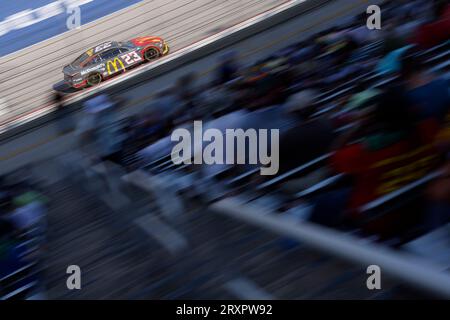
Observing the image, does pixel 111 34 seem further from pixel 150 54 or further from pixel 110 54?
pixel 150 54

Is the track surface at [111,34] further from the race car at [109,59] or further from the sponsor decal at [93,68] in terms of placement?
the sponsor decal at [93,68]

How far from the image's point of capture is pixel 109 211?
4363 millimetres

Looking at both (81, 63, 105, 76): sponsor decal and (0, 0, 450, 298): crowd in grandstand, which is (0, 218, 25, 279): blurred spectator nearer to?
(0, 0, 450, 298): crowd in grandstand

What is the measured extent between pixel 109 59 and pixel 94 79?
577 mm

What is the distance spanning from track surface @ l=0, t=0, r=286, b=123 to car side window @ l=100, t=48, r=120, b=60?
0.96 meters

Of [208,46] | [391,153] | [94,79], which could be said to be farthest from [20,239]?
[94,79]

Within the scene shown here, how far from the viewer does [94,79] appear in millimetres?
13438

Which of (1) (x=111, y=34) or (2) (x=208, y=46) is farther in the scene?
(1) (x=111, y=34)

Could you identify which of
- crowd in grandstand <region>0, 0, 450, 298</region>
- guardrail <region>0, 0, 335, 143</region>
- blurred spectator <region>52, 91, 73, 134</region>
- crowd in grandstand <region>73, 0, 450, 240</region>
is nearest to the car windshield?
guardrail <region>0, 0, 335, 143</region>

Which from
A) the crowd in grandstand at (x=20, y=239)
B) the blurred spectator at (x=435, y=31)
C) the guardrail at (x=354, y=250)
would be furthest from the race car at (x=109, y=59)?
the guardrail at (x=354, y=250)

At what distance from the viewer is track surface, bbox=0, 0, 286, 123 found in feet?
43.2

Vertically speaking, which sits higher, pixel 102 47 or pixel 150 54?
pixel 102 47
